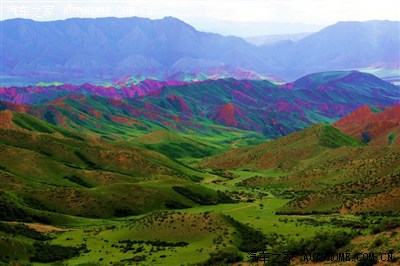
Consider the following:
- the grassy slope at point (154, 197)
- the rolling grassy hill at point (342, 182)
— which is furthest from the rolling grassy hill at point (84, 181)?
the rolling grassy hill at point (342, 182)

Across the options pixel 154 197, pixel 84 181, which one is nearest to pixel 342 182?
pixel 154 197

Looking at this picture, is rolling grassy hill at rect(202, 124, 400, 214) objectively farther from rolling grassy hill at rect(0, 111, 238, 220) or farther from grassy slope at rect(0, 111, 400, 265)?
rolling grassy hill at rect(0, 111, 238, 220)

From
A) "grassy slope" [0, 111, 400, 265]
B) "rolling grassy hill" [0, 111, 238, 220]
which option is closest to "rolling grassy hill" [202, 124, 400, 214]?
"grassy slope" [0, 111, 400, 265]

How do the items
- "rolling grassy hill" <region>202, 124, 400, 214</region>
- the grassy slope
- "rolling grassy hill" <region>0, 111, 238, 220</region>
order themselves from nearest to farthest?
the grassy slope, "rolling grassy hill" <region>202, 124, 400, 214</region>, "rolling grassy hill" <region>0, 111, 238, 220</region>

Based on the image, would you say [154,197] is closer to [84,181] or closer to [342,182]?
[84,181]

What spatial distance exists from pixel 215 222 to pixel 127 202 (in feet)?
142

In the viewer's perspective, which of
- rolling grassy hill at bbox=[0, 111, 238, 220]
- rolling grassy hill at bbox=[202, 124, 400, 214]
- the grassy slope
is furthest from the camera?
rolling grassy hill at bbox=[0, 111, 238, 220]

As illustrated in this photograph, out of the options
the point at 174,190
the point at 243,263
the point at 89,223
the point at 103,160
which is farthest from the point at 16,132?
the point at 243,263

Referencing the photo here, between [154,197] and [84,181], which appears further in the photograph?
[84,181]

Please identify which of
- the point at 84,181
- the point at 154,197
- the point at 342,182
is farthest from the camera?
the point at 84,181

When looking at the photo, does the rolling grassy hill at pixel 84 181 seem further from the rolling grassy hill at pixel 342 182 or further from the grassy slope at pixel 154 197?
the rolling grassy hill at pixel 342 182

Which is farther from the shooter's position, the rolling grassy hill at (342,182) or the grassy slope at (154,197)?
the rolling grassy hill at (342,182)

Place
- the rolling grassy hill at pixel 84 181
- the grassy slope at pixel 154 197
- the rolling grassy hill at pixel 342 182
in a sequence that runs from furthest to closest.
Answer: the rolling grassy hill at pixel 84 181
the rolling grassy hill at pixel 342 182
the grassy slope at pixel 154 197

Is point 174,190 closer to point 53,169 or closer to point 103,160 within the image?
point 53,169
